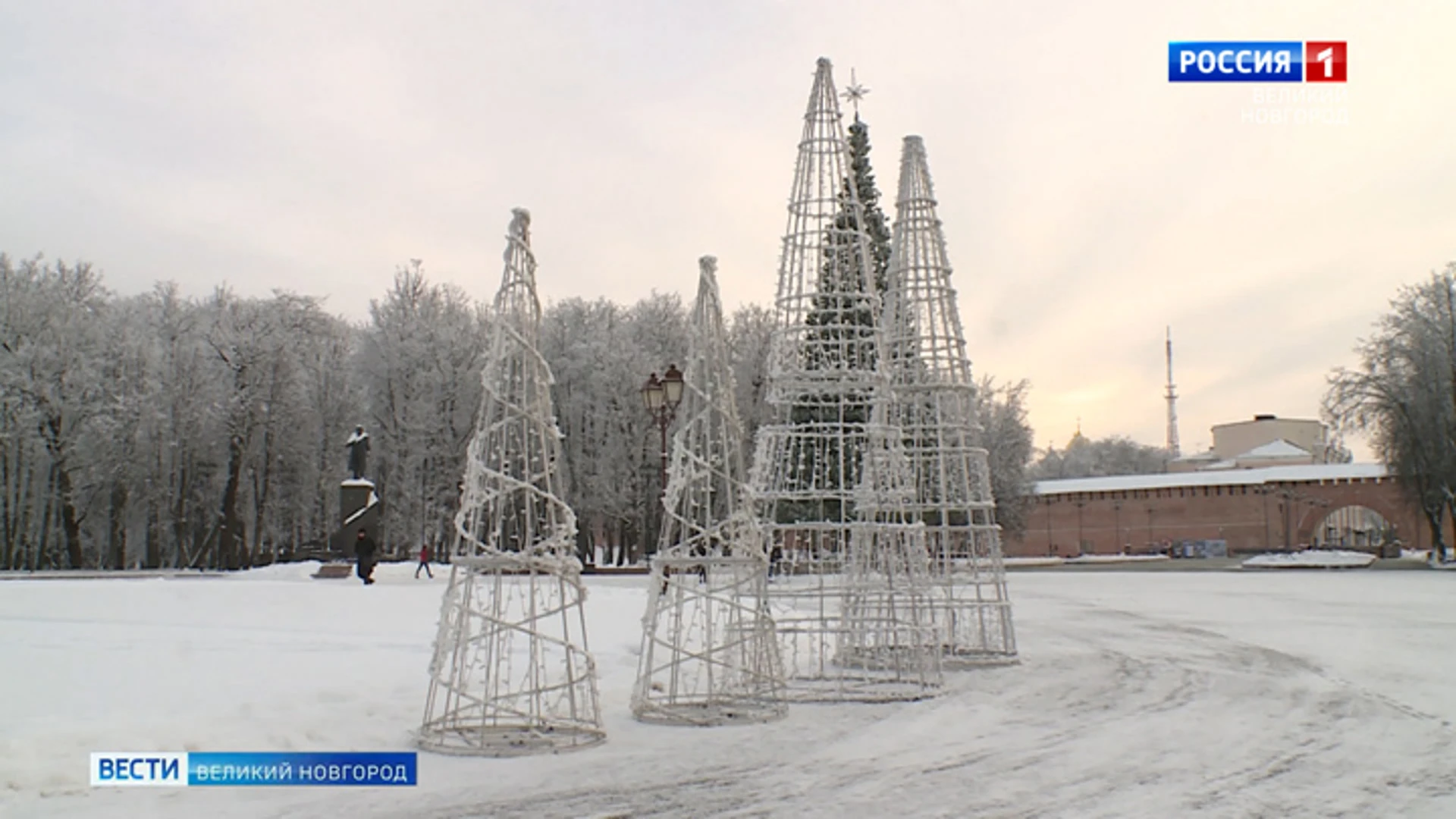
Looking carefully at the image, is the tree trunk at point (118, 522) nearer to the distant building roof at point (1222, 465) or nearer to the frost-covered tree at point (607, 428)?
the frost-covered tree at point (607, 428)

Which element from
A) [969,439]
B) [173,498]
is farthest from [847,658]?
[173,498]

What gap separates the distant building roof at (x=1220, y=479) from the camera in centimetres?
5903

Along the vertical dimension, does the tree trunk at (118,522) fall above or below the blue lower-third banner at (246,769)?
above

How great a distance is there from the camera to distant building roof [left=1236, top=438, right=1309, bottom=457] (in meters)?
85.1

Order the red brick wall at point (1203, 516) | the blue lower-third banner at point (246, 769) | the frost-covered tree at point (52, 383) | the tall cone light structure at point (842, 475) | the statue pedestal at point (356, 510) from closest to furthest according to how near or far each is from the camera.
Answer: the blue lower-third banner at point (246, 769)
the tall cone light structure at point (842, 475)
the statue pedestal at point (356, 510)
the frost-covered tree at point (52, 383)
the red brick wall at point (1203, 516)

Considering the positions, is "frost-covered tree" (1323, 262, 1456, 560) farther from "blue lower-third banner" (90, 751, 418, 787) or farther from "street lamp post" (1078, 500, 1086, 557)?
"blue lower-third banner" (90, 751, 418, 787)

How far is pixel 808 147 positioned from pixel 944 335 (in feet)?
9.81

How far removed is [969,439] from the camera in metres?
14.4

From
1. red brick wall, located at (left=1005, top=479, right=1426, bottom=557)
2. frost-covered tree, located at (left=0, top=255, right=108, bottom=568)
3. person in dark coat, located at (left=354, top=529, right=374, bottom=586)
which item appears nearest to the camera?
person in dark coat, located at (left=354, top=529, right=374, bottom=586)

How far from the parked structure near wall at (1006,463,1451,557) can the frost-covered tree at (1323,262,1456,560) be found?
16.4 metres

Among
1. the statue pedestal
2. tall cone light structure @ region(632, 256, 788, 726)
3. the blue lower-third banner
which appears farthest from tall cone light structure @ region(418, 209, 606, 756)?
the statue pedestal

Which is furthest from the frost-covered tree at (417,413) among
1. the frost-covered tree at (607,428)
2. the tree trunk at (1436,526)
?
the tree trunk at (1436,526)

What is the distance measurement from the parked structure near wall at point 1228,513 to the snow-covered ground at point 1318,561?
15.9 meters

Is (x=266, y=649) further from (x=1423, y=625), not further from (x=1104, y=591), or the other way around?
(x=1104, y=591)
